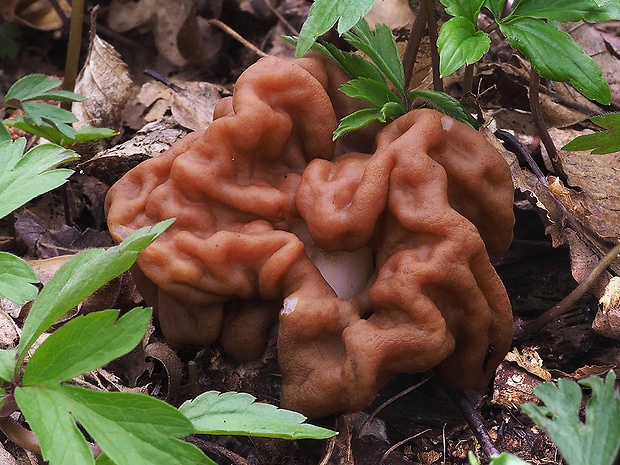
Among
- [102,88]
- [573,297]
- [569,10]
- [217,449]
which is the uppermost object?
[569,10]

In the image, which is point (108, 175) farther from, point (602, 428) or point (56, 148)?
point (602, 428)

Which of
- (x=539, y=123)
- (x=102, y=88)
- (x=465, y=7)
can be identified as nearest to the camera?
(x=465, y=7)

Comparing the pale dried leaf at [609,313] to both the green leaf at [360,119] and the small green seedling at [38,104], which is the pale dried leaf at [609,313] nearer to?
the green leaf at [360,119]

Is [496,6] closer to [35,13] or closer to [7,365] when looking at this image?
[7,365]

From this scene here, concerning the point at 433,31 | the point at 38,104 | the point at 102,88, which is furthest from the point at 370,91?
the point at 102,88

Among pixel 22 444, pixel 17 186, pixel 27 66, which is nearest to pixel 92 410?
pixel 22 444

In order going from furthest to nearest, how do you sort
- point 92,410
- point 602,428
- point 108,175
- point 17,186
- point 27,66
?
point 27,66 → point 108,175 → point 17,186 → point 92,410 → point 602,428

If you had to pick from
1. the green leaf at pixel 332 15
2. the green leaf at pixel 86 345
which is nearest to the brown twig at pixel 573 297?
the green leaf at pixel 332 15
